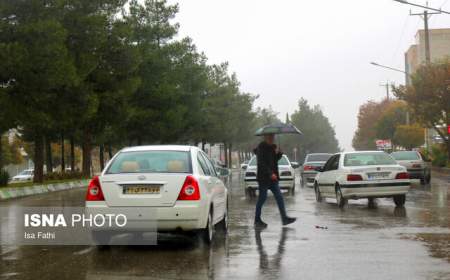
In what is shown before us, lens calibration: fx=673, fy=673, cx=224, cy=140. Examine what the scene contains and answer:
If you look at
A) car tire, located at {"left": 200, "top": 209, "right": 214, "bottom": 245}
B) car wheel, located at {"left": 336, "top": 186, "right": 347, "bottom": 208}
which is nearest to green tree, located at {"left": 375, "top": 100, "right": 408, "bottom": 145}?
car wheel, located at {"left": 336, "top": 186, "right": 347, "bottom": 208}

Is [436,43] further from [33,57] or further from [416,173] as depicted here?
[33,57]

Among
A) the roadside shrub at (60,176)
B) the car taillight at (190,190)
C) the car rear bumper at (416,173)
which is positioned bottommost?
the car rear bumper at (416,173)

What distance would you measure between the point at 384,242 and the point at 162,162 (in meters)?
3.56

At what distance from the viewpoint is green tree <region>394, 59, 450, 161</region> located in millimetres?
43031

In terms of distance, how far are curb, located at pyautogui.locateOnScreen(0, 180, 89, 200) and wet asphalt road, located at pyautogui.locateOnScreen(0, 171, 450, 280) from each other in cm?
1421

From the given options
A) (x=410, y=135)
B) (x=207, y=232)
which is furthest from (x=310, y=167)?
(x=410, y=135)

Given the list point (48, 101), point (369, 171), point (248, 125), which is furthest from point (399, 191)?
point (248, 125)

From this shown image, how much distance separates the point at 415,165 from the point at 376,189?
14.2m

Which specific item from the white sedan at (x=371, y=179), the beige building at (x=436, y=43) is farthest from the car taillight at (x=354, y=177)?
the beige building at (x=436, y=43)

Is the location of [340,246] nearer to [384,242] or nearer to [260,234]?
[384,242]

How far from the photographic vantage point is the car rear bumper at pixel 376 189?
55.2 ft

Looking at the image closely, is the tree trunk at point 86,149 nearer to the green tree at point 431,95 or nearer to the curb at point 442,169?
the green tree at point 431,95

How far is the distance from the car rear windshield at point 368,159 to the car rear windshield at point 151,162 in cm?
833

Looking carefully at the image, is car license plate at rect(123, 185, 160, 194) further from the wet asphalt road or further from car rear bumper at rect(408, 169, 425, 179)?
car rear bumper at rect(408, 169, 425, 179)
